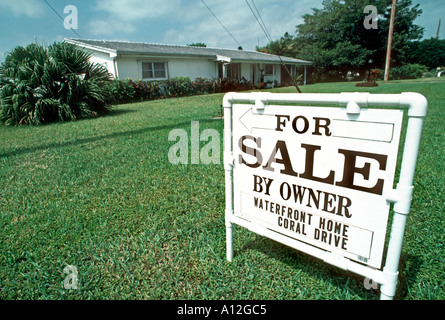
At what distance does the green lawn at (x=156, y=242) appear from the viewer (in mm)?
1716

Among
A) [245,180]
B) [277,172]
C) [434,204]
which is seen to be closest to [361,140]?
[277,172]

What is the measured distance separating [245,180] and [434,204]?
82.9 inches

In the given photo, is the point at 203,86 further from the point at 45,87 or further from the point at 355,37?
the point at 355,37

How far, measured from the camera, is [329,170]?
138cm

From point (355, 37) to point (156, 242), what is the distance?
47.1 meters

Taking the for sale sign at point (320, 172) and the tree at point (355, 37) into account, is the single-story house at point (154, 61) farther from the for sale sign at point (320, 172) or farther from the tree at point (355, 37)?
the tree at point (355, 37)

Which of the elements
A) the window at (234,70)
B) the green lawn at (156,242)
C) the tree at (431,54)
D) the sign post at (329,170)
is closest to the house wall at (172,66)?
the window at (234,70)

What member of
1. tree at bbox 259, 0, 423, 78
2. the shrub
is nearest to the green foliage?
the shrub

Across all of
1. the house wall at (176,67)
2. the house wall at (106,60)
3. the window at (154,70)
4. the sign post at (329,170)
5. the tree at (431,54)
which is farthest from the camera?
the tree at (431,54)

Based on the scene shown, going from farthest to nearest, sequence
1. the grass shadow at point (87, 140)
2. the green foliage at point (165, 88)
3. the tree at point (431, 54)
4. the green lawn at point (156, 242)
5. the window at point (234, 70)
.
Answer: the tree at point (431, 54)
the window at point (234, 70)
the green foliage at point (165, 88)
the grass shadow at point (87, 140)
the green lawn at point (156, 242)

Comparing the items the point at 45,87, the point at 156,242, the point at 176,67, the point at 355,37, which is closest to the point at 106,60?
the point at 176,67

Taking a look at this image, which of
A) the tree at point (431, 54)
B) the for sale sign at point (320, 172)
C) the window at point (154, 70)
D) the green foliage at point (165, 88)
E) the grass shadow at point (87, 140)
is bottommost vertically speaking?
the grass shadow at point (87, 140)

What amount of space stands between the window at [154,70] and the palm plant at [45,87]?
8659mm
